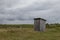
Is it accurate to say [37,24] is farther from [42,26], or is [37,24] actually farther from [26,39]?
[26,39]

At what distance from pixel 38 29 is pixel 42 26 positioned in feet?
4.33

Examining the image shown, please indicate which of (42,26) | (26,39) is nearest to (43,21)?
(42,26)

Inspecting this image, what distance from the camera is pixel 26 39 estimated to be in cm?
2347

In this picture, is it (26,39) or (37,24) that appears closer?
(26,39)

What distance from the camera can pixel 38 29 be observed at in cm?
3925

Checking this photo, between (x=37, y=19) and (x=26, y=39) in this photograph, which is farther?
(x=37, y=19)

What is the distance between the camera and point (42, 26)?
39625 millimetres

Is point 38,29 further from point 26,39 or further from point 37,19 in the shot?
point 26,39

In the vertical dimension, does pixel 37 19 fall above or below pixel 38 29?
above

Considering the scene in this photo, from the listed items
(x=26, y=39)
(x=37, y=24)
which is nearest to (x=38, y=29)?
(x=37, y=24)

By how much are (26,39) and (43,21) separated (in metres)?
16.8

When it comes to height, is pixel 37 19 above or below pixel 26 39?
above

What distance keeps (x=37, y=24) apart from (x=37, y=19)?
125 cm

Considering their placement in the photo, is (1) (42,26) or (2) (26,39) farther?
(1) (42,26)
